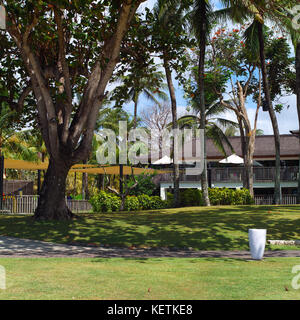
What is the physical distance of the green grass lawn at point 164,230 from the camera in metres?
13.5

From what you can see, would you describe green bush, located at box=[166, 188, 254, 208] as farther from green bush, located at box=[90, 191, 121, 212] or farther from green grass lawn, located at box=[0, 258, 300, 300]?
green grass lawn, located at box=[0, 258, 300, 300]

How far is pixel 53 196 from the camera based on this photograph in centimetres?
1700

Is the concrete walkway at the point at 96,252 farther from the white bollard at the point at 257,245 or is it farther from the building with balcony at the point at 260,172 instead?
the building with balcony at the point at 260,172

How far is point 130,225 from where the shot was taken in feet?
52.1

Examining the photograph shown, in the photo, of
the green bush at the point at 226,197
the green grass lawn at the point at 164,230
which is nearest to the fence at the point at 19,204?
the green grass lawn at the point at 164,230

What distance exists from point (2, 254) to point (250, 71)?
2708cm

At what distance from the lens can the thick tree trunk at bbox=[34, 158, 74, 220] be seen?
16938mm

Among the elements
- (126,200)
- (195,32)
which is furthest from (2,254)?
(195,32)

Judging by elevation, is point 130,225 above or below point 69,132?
below

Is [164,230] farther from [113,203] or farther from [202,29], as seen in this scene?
[202,29]

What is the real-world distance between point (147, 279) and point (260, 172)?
3230 centimetres

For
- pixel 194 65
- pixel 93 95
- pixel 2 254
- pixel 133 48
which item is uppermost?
pixel 194 65

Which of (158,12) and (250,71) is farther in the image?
(250,71)
